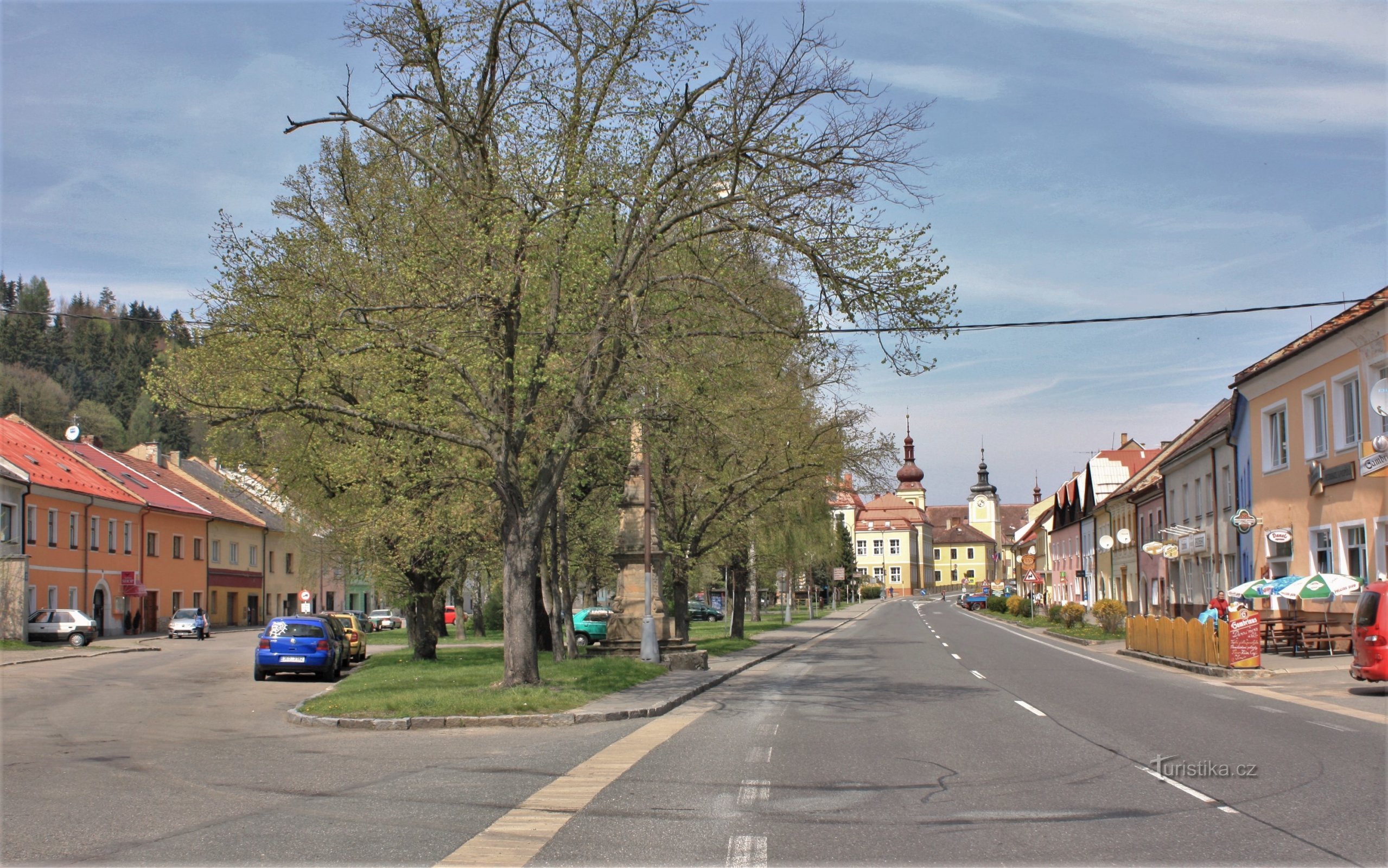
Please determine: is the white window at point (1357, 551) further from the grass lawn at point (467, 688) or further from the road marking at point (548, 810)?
the road marking at point (548, 810)

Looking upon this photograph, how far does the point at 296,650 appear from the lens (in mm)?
27953

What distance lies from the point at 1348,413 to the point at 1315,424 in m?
1.97

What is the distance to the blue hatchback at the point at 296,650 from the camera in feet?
91.5

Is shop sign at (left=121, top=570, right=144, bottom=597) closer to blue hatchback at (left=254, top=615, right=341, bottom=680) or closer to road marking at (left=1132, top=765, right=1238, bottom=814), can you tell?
blue hatchback at (left=254, top=615, right=341, bottom=680)

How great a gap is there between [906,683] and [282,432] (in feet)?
52.3

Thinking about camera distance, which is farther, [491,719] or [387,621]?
[387,621]

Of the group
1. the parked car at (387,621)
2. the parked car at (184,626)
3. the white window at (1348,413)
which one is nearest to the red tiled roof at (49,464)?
the parked car at (184,626)

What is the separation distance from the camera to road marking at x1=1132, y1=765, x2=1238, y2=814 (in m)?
8.85

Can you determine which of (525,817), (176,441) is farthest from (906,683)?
(176,441)

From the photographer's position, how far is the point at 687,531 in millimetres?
35906

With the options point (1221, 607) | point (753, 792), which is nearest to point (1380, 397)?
point (1221, 607)

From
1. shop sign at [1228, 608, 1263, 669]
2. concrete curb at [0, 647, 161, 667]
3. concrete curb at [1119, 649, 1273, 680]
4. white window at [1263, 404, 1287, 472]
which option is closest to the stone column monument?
concrete curb at [1119, 649, 1273, 680]

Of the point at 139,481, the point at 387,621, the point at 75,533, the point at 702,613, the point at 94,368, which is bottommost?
the point at 702,613

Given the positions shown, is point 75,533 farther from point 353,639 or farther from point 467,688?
point 467,688
